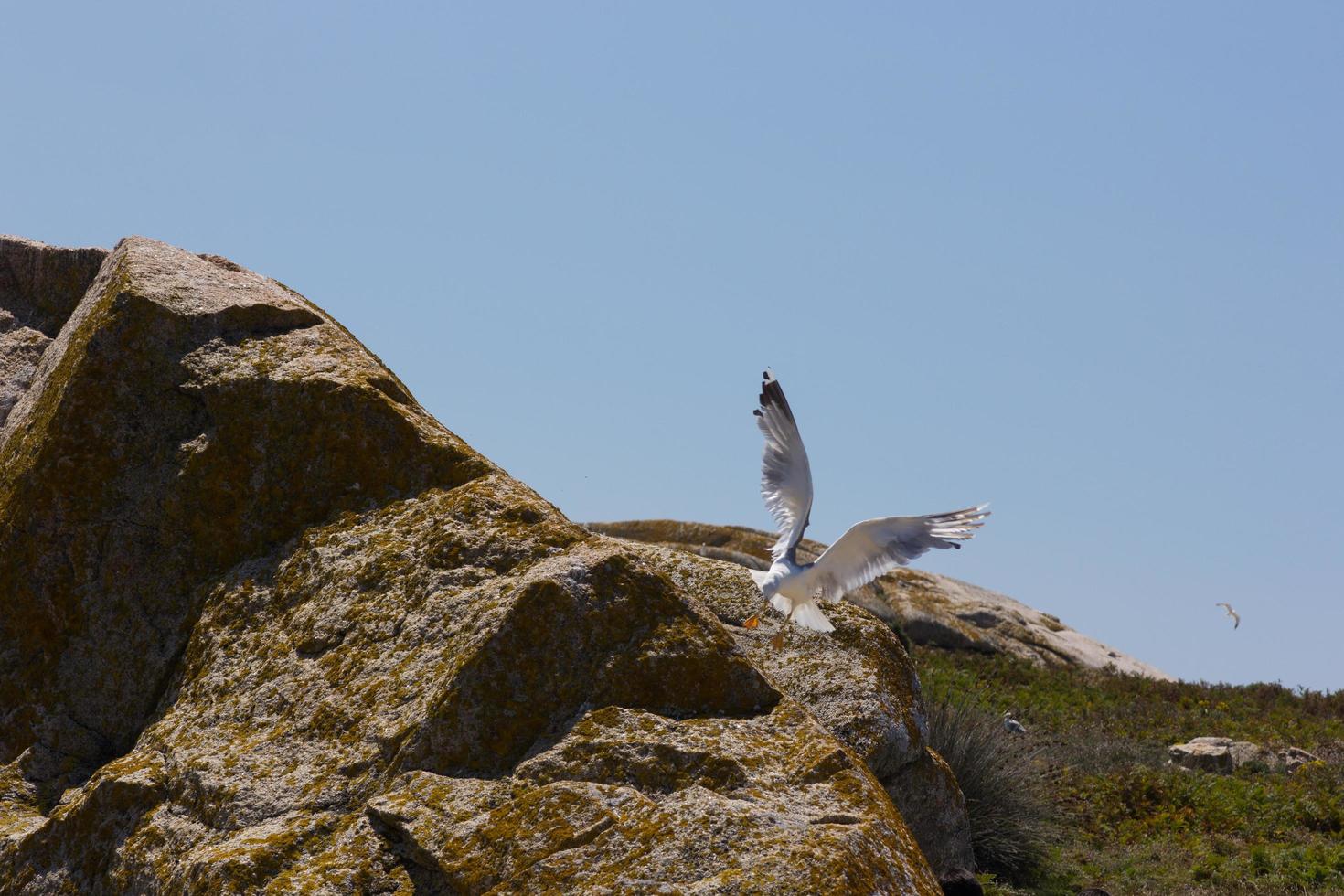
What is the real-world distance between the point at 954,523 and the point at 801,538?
1.06 metres

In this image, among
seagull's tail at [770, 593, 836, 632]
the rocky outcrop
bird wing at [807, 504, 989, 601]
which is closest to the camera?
seagull's tail at [770, 593, 836, 632]

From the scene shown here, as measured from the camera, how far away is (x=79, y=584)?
5680 mm

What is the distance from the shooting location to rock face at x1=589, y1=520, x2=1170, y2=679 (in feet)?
82.8

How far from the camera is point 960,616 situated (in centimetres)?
2603

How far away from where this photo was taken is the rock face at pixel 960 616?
25.2m

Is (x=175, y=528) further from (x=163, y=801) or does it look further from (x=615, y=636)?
(x=615, y=636)

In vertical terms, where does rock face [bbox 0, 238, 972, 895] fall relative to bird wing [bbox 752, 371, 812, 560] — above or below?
below

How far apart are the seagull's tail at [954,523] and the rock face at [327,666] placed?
14.3 feet

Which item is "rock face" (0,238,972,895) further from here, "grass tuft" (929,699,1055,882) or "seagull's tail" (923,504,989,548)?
"grass tuft" (929,699,1055,882)

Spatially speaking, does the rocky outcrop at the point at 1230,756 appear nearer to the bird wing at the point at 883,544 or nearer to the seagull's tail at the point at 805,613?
the bird wing at the point at 883,544

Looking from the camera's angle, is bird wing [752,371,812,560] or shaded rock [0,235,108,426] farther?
bird wing [752,371,812,560]

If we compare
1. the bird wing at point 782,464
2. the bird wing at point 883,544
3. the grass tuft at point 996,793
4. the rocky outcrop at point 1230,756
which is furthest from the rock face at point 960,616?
the bird wing at point 883,544

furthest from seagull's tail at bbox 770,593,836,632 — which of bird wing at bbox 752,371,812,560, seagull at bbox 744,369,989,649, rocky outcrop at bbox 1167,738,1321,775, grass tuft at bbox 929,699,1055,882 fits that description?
rocky outcrop at bbox 1167,738,1321,775

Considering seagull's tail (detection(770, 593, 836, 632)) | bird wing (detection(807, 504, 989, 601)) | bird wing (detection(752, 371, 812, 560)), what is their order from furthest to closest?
bird wing (detection(752, 371, 812, 560))
bird wing (detection(807, 504, 989, 601))
seagull's tail (detection(770, 593, 836, 632))
